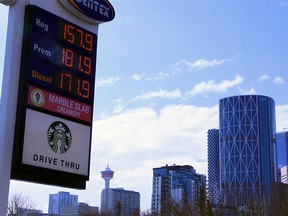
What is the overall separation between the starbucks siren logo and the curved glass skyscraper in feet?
512

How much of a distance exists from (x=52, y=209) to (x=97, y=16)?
174472 millimetres

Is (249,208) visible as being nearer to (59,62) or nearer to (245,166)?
(59,62)

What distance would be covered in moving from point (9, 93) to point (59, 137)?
5.45ft

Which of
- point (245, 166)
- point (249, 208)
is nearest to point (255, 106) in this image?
point (245, 166)

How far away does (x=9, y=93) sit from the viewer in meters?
11.8

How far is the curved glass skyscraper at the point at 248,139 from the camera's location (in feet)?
563

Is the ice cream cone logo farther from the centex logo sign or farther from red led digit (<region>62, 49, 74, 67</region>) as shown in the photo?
the centex logo sign

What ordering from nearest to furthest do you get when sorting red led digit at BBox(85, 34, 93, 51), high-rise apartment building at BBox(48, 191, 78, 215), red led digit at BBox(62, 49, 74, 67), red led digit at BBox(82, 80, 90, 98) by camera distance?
red led digit at BBox(62, 49, 74, 67)
red led digit at BBox(82, 80, 90, 98)
red led digit at BBox(85, 34, 93, 51)
high-rise apartment building at BBox(48, 191, 78, 215)

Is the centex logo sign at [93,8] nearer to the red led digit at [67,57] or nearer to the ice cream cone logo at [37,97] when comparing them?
the red led digit at [67,57]

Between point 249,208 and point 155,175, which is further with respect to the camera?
point 155,175

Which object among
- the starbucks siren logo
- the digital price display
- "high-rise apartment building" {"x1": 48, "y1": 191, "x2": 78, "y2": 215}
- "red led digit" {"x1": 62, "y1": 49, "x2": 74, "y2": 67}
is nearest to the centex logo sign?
the digital price display

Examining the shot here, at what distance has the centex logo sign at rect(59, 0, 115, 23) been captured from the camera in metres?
13.6

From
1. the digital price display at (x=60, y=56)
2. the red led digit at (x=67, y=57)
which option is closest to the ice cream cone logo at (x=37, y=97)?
the digital price display at (x=60, y=56)

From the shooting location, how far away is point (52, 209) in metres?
183
